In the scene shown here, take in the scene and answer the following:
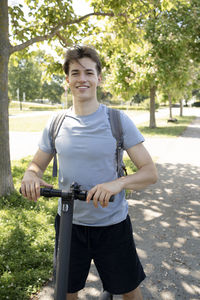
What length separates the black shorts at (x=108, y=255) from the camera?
1821mm

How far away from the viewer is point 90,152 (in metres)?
1.70

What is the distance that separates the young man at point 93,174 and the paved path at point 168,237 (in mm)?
1053

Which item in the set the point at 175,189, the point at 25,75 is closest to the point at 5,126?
the point at 175,189

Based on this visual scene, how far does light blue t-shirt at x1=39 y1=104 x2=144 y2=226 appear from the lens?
1.71 m

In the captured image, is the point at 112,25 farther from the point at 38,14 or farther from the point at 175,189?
the point at 175,189

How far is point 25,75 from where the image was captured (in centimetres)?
5581

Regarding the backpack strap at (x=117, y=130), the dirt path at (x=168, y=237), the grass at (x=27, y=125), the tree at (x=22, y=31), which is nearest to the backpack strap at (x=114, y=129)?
the backpack strap at (x=117, y=130)

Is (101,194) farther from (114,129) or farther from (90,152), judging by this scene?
(114,129)

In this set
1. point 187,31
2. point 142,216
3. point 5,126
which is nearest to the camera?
point 142,216

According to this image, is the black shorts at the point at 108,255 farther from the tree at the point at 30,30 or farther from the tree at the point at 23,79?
the tree at the point at 23,79

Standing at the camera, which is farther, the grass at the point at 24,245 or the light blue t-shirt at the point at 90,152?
the grass at the point at 24,245

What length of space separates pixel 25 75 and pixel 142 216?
56.0 m

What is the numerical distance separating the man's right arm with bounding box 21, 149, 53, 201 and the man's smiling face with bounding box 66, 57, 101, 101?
0.50 m

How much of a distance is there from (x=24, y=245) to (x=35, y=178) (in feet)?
7.15
